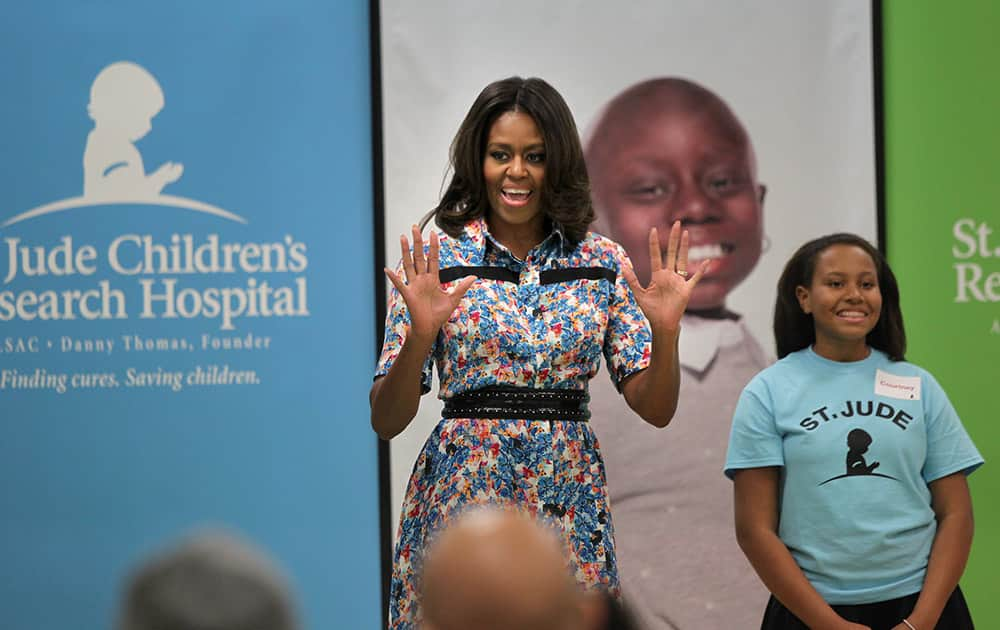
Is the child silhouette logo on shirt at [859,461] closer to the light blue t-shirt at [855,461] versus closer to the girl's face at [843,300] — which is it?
the light blue t-shirt at [855,461]

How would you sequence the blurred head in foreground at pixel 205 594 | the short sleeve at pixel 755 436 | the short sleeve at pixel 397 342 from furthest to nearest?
the short sleeve at pixel 755 436 → the short sleeve at pixel 397 342 → the blurred head in foreground at pixel 205 594

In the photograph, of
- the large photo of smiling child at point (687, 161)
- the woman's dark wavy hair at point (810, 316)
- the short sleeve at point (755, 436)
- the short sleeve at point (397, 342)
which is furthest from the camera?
the large photo of smiling child at point (687, 161)

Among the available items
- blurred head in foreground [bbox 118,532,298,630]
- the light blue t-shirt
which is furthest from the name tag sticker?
blurred head in foreground [bbox 118,532,298,630]

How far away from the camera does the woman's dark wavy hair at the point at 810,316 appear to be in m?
2.97

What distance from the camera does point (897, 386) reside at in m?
2.86

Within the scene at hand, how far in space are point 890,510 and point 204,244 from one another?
2334mm

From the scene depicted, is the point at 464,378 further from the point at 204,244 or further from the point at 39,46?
the point at 39,46

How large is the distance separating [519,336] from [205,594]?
1768 mm

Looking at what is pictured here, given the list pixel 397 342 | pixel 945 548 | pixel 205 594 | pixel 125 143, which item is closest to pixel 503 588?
pixel 205 594

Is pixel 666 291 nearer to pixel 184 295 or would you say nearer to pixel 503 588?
pixel 503 588

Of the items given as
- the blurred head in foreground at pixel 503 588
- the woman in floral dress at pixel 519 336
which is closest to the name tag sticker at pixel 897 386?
the woman in floral dress at pixel 519 336

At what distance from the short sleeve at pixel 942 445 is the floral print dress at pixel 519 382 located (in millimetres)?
718

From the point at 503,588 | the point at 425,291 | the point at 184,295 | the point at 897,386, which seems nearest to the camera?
the point at 503,588

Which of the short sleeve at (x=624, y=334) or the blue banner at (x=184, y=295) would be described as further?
the blue banner at (x=184, y=295)
